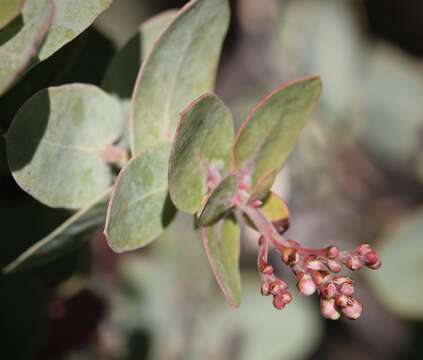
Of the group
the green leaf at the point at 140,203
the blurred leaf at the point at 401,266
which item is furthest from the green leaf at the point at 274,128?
the blurred leaf at the point at 401,266

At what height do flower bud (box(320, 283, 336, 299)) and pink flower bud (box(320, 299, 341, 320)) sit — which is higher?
flower bud (box(320, 283, 336, 299))

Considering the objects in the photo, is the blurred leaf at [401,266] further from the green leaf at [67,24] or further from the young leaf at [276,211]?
the green leaf at [67,24]

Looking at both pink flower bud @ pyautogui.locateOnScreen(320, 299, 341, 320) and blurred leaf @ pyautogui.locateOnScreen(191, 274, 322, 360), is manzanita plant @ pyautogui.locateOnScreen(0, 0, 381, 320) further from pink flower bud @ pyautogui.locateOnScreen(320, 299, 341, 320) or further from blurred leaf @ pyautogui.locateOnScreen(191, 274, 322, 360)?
blurred leaf @ pyautogui.locateOnScreen(191, 274, 322, 360)

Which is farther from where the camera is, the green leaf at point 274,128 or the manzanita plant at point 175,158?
the green leaf at point 274,128

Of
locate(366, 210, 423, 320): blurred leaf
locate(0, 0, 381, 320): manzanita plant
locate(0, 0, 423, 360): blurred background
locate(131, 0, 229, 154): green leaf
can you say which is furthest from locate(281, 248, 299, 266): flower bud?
locate(366, 210, 423, 320): blurred leaf

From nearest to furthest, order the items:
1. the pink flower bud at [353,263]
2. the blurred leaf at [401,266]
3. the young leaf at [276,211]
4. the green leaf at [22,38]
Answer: the green leaf at [22,38] → the pink flower bud at [353,263] → the young leaf at [276,211] → the blurred leaf at [401,266]

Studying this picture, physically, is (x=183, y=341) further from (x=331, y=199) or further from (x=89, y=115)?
(x=89, y=115)

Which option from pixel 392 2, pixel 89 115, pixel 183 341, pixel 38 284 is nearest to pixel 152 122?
pixel 89 115
